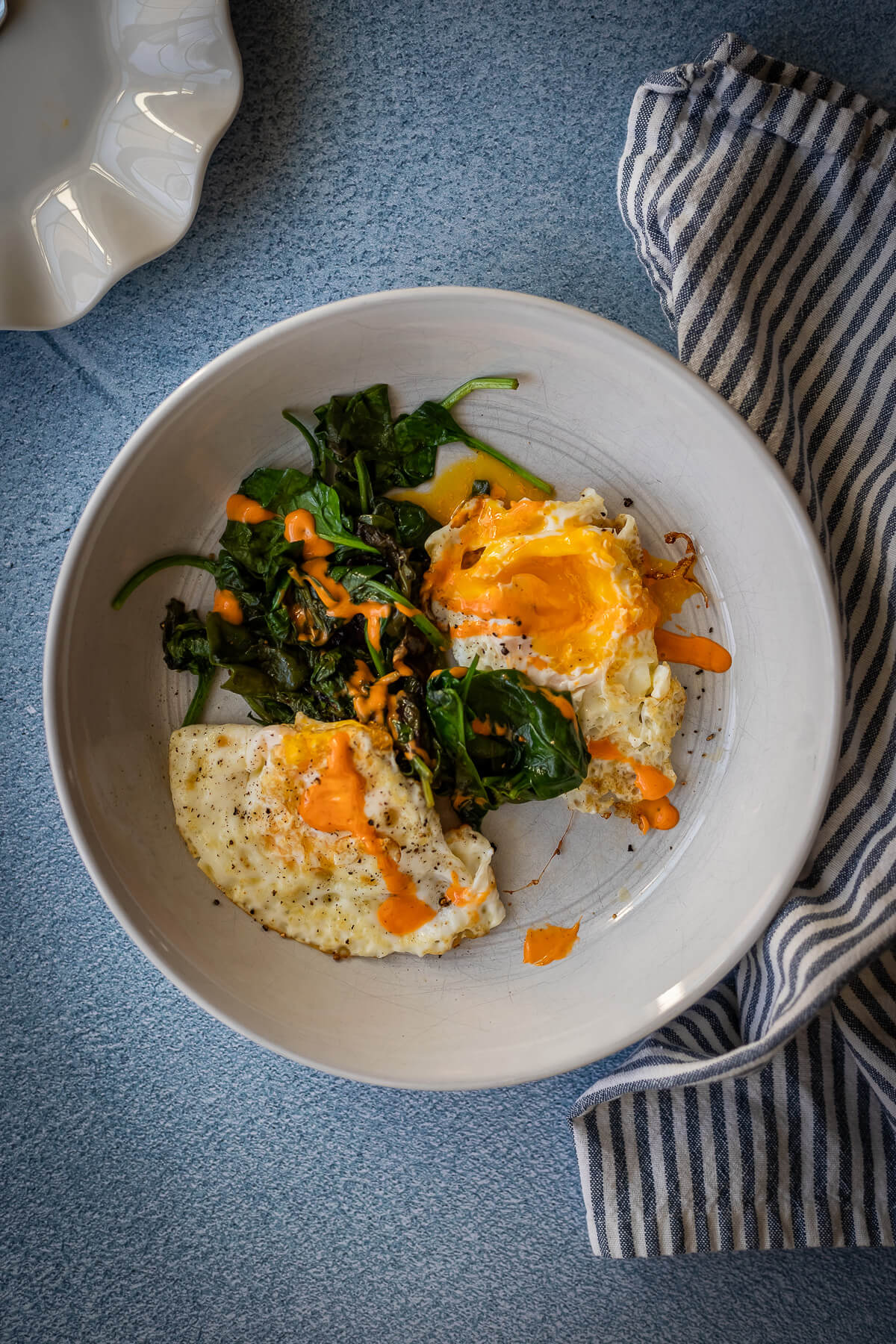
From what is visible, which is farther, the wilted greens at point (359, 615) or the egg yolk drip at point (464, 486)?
the egg yolk drip at point (464, 486)

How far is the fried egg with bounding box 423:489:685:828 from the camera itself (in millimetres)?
2719

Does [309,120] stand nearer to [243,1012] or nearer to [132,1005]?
[243,1012]

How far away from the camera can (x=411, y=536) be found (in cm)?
289

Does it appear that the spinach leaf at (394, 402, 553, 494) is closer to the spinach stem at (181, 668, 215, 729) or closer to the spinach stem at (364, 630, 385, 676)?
the spinach stem at (364, 630, 385, 676)

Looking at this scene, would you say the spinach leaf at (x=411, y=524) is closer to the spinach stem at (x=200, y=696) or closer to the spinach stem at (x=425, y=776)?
the spinach stem at (x=425, y=776)

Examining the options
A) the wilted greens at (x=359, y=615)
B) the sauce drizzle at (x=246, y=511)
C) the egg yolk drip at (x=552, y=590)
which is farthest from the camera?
the sauce drizzle at (x=246, y=511)

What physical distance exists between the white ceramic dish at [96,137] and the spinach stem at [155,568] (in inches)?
35.7

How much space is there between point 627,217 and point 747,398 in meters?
0.77

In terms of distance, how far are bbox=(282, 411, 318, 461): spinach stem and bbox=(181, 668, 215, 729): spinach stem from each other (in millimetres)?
863

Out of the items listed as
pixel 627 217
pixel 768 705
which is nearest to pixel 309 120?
pixel 627 217

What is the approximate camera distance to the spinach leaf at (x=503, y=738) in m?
2.73

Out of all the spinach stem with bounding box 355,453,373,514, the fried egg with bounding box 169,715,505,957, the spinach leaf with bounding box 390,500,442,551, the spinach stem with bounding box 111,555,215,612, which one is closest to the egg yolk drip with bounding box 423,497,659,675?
the spinach leaf with bounding box 390,500,442,551

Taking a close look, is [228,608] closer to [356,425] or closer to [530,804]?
[356,425]

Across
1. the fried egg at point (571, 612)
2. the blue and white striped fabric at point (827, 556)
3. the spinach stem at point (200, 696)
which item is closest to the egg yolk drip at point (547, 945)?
the blue and white striped fabric at point (827, 556)
